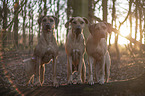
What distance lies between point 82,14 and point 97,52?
4477 millimetres

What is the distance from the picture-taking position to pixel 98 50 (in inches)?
162

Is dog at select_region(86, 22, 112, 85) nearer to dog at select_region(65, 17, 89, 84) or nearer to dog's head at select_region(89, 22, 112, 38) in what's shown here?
dog's head at select_region(89, 22, 112, 38)

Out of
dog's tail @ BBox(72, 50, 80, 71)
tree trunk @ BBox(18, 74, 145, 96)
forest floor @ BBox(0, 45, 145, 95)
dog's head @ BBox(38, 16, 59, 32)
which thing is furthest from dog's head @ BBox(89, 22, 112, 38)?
forest floor @ BBox(0, 45, 145, 95)

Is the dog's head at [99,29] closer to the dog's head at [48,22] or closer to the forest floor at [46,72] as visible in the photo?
the dog's head at [48,22]

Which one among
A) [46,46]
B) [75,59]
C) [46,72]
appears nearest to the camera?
[46,46]

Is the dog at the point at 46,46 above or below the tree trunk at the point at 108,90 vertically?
above

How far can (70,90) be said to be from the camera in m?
3.39

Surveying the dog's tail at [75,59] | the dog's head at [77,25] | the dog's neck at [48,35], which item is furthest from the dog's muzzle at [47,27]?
the dog's tail at [75,59]

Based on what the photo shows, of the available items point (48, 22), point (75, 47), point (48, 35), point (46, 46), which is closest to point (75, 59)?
point (75, 47)

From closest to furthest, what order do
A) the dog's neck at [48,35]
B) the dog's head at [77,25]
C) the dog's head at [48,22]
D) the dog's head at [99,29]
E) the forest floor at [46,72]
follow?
1. the dog's head at [99,29]
2. the dog's head at [77,25]
3. the dog's head at [48,22]
4. the dog's neck at [48,35]
5. the forest floor at [46,72]

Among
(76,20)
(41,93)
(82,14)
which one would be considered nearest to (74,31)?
(76,20)

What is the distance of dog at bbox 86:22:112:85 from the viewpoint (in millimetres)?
3836

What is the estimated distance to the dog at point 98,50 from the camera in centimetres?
384

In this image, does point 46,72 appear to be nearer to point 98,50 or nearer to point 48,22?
point 48,22
